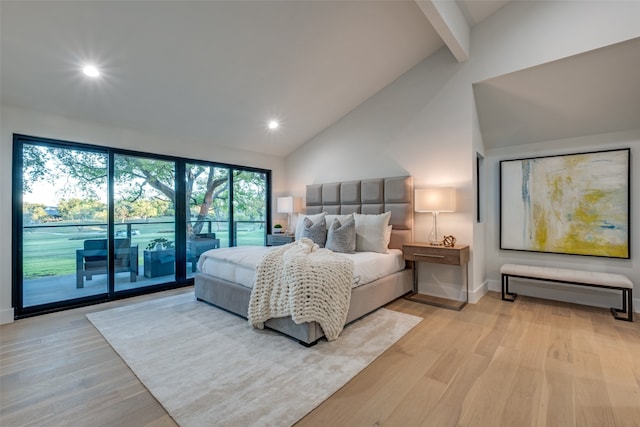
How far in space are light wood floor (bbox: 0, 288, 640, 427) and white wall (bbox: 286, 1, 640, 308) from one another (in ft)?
4.08

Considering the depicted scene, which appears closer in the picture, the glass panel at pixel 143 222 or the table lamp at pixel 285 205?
the glass panel at pixel 143 222

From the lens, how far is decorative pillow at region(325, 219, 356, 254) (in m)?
3.65

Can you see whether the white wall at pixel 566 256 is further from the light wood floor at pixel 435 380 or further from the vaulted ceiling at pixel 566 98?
the light wood floor at pixel 435 380

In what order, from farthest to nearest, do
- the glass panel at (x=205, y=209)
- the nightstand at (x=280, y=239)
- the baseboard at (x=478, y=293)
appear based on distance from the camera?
the nightstand at (x=280, y=239) → the glass panel at (x=205, y=209) → the baseboard at (x=478, y=293)

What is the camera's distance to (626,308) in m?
3.18

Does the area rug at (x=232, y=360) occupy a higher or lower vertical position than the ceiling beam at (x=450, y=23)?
lower

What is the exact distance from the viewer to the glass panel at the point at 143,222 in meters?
3.98

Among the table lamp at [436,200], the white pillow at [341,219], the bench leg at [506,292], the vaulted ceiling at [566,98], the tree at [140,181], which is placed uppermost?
the vaulted ceiling at [566,98]

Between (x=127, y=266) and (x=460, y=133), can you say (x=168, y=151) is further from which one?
(x=460, y=133)

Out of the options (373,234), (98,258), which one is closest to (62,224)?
(98,258)

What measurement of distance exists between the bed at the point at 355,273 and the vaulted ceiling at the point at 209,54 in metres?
1.48

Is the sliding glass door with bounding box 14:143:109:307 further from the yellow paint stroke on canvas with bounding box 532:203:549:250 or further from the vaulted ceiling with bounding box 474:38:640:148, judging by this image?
the yellow paint stroke on canvas with bounding box 532:203:549:250

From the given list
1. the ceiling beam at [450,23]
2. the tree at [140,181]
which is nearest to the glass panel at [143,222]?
the tree at [140,181]

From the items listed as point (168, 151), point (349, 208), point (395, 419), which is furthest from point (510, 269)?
point (168, 151)
